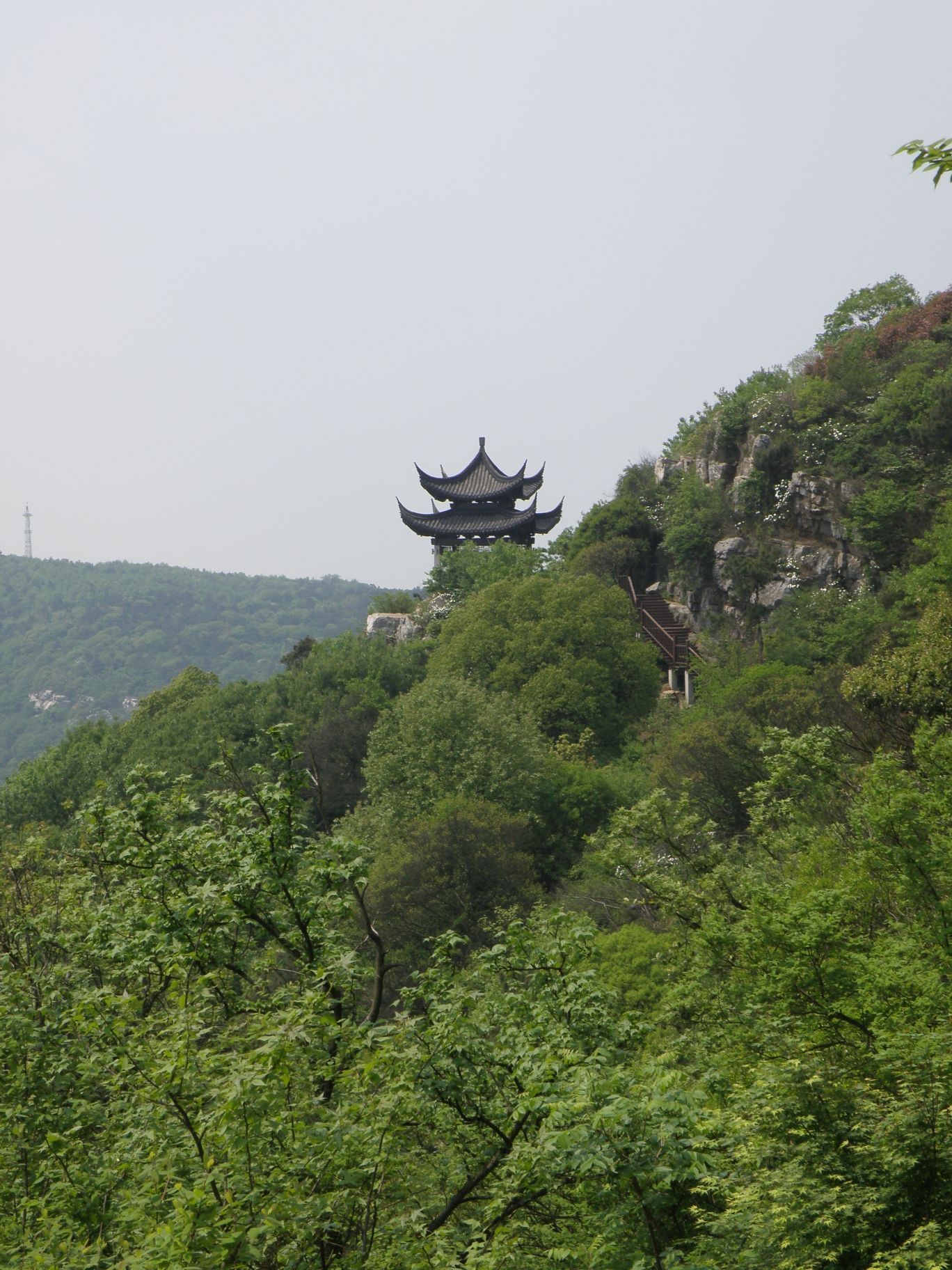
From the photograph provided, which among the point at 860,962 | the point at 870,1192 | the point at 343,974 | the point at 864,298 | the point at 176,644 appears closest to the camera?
the point at 870,1192

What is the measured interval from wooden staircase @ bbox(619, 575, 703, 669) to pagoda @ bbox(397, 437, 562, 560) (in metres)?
11.7

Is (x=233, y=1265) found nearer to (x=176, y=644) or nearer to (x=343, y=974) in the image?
(x=343, y=974)

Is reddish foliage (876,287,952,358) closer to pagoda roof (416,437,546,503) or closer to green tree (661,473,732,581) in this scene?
green tree (661,473,732,581)

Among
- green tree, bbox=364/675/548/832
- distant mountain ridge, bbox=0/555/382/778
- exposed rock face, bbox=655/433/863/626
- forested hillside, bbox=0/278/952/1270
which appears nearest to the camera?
forested hillside, bbox=0/278/952/1270

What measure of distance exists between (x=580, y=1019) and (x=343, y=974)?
1.56m

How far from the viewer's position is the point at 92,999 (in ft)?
22.0

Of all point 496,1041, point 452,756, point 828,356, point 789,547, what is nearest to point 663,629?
point 789,547

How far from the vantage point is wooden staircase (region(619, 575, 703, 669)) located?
38656 mm

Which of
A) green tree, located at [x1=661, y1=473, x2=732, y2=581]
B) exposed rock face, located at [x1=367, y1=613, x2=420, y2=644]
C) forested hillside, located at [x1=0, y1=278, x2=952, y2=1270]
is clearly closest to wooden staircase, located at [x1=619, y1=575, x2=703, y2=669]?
green tree, located at [x1=661, y1=473, x2=732, y2=581]

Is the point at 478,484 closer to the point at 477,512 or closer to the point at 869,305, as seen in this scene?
the point at 477,512

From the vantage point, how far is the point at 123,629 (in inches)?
4906

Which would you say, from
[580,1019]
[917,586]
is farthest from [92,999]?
[917,586]

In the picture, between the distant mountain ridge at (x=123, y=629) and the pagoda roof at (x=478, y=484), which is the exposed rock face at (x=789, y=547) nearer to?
the pagoda roof at (x=478, y=484)

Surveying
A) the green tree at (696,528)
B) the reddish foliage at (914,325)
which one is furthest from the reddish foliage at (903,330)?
the green tree at (696,528)
